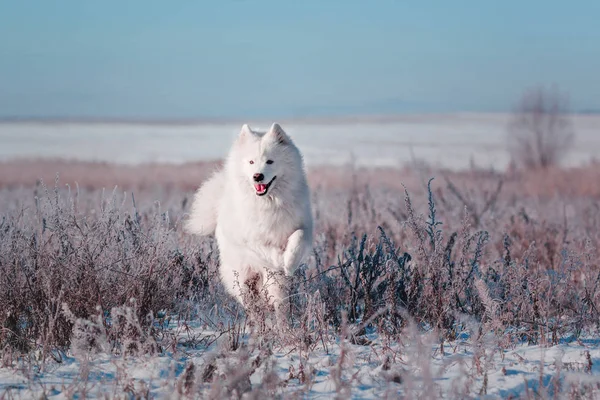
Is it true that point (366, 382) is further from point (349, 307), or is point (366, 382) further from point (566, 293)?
point (566, 293)

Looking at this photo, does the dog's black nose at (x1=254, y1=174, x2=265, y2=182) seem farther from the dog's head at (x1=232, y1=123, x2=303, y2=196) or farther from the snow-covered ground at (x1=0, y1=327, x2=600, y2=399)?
the snow-covered ground at (x1=0, y1=327, x2=600, y2=399)

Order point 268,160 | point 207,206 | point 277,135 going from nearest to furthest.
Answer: point 268,160
point 277,135
point 207,206

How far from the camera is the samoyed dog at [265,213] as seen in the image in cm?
518

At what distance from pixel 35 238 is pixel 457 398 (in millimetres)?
2961

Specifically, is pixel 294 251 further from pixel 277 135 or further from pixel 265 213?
pixel 277 135

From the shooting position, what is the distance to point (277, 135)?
544cm

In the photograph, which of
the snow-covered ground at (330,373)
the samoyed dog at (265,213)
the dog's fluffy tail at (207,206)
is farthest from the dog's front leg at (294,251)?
the dog's fluffy tail at (207,206)

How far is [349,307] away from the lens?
500 cm

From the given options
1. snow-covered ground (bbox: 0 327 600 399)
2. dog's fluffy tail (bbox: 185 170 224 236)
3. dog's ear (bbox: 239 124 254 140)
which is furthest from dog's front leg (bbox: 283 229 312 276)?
dog's fluffy tail (bbox: 185 170 224 236)

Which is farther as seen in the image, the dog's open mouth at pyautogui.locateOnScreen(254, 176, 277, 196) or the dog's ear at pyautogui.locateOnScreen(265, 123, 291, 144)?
the dog's ear at pyautogui.locateOnScreen(265, 123, 291, 144)

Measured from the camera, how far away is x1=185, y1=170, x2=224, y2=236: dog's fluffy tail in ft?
20.2

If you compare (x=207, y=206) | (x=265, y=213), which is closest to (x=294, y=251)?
(x=265, y=213)

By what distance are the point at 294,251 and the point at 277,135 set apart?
991 millimetres

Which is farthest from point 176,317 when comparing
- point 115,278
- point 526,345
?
point 526,345
